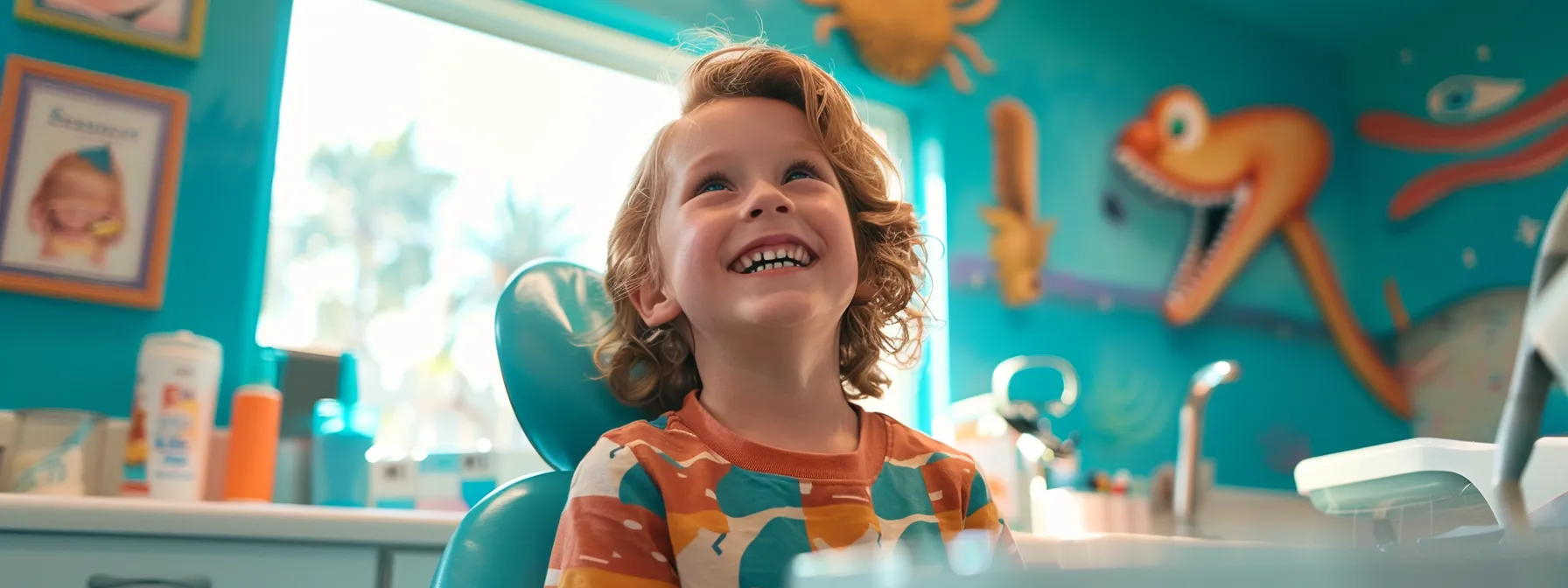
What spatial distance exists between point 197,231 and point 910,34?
1.76m

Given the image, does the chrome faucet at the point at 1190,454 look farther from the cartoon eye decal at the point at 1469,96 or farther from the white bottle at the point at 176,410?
the white bottle at the point at 176,410

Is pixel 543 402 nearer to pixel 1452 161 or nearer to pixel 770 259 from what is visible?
pixel 770 259

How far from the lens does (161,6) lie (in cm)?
204

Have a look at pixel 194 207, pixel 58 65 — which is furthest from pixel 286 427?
pixel 58 65

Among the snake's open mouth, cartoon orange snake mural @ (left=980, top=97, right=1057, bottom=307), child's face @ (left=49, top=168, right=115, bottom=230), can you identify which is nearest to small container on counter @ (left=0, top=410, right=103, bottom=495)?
child's face @ (left=49, top=168, right=115, bottom=230)

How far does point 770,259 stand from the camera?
986mm

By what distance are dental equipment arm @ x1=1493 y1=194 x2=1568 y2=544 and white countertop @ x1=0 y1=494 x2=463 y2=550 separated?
1.05 metres

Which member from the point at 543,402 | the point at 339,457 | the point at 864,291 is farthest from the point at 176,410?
the point at 864,291

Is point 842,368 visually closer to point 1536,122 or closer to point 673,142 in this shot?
point 673,142

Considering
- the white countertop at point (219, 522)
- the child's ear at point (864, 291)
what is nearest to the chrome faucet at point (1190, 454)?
the child's ear at point (864, 291)

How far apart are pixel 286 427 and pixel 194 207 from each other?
442mm

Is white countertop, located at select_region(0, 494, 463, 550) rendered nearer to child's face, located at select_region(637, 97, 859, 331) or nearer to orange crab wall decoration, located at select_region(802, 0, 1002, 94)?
child's face, located at select_region(637, 97, 859, 331)

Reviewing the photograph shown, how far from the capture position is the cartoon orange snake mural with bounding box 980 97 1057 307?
3.04 m

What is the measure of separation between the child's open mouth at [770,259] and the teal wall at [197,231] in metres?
1.38
